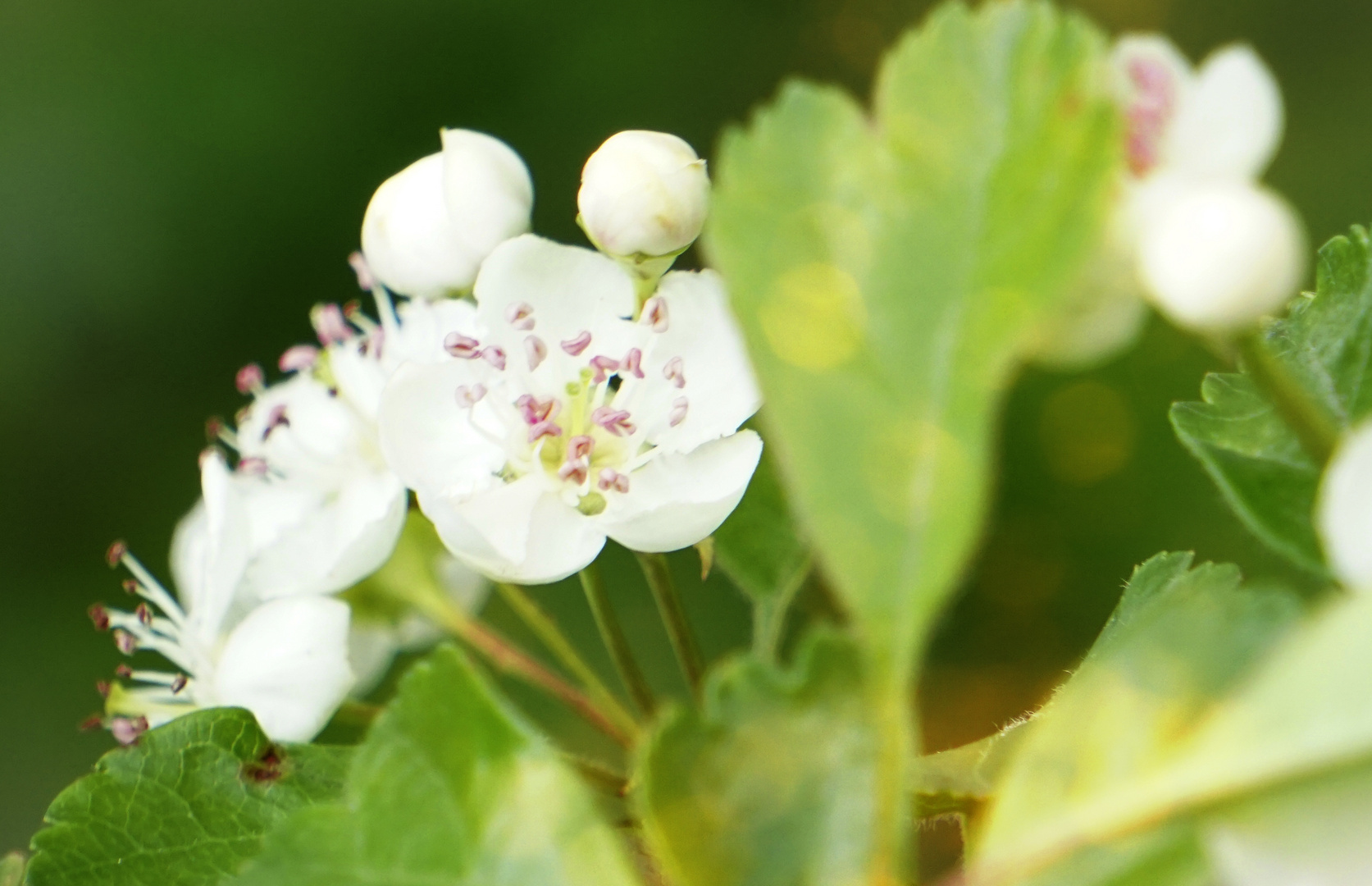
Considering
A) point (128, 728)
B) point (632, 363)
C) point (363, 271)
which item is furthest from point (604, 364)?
point (128, 728)

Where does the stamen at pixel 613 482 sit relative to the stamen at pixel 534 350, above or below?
below

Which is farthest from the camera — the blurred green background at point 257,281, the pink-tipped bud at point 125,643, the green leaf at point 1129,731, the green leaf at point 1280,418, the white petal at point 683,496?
the blurred green background at point 257,281

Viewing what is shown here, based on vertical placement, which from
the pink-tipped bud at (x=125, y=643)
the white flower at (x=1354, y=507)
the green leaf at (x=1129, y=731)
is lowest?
the green leaf at (x=1129, y=731)

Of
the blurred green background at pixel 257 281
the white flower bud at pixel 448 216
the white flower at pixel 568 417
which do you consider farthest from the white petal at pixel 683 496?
the blurred green background at pixel 257 281

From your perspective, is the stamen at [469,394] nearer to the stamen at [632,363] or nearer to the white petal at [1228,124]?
the stamen at [632,363]

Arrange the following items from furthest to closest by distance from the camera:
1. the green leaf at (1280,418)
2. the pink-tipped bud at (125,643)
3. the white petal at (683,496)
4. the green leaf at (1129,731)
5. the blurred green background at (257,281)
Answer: the blurred green background at (257,281) < the pink-tipped bud at (125,643) < the white petal at (683,496) < the green leaf at (1280,418) < the green leaf at (1129,731)

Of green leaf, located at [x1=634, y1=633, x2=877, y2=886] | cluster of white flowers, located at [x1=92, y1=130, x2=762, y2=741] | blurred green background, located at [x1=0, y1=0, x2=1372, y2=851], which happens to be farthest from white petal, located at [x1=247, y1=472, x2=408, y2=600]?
blurred green background, located at [x1=0, y1=0, x2=1372, y2=851]

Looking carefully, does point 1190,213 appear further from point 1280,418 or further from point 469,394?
point 469,394

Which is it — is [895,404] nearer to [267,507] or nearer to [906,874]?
[906,874]
